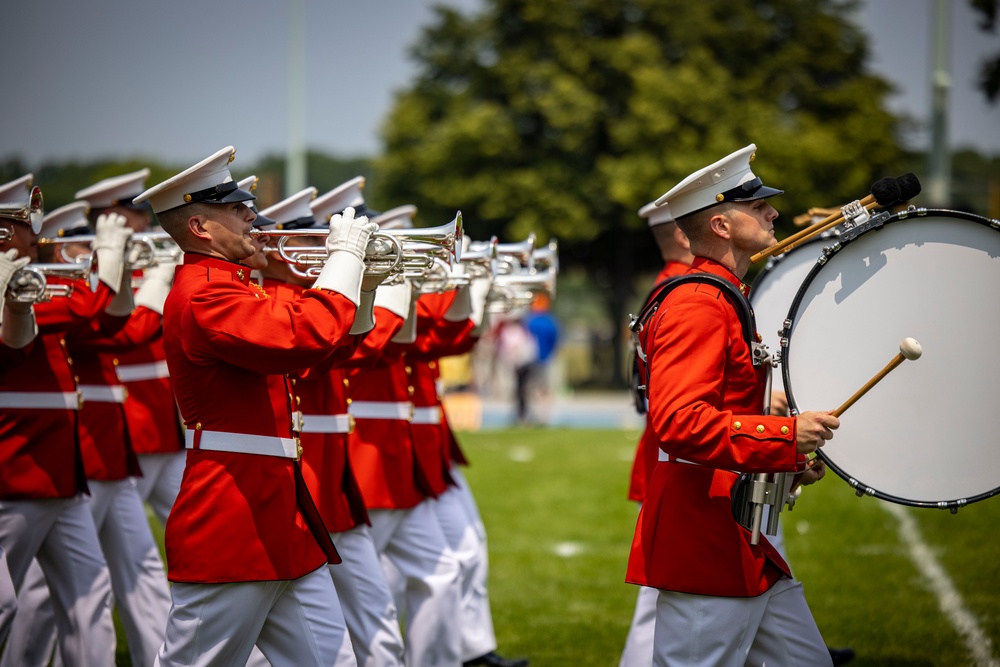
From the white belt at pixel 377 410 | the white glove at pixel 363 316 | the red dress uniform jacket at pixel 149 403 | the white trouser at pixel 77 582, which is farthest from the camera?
the red dress uniform jacket at pixel 149 403

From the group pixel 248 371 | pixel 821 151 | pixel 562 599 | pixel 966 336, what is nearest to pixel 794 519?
pixel 562 599

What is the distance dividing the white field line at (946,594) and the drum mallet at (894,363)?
9.93 ft

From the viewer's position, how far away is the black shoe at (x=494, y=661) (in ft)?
21.3

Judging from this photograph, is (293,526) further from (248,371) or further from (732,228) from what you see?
(732,228)

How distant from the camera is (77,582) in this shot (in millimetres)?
5648

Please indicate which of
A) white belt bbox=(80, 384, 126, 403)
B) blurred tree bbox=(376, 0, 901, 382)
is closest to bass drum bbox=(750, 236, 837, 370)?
white belt bbox=(80, 384, 126, 403)

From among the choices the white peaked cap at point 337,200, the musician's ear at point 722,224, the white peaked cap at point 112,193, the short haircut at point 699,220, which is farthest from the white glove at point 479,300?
the musician's ear at point 722,224

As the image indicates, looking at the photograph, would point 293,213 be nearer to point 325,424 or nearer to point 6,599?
point 325,424

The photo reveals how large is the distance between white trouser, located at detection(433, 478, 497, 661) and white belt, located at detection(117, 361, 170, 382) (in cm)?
197

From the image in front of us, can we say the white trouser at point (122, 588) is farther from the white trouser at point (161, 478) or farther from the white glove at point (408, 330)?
the white glove at point (408, 330)

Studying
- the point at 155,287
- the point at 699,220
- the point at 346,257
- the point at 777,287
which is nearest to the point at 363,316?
the point at 346,257

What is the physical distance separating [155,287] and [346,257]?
3208 mm

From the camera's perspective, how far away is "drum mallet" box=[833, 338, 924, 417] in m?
3.81

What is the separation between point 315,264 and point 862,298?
6.80ft
